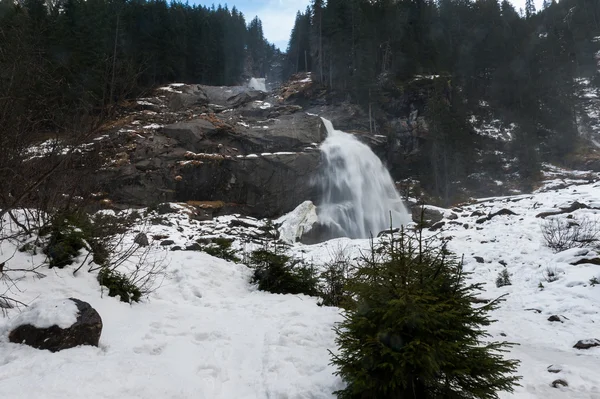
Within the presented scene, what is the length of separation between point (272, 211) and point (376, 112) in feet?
63.6

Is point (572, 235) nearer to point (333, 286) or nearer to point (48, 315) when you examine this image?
point (333, 286)

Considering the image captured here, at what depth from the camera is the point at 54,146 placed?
4156mm

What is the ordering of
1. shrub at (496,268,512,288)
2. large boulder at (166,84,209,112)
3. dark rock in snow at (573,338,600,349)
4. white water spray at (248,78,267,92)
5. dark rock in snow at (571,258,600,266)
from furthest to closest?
1. white water spray at (248,78,267,92)
2. large boulder at (166,84,209,112)
3. shrub at (496,268,512,288)
4. dark rock in snow at (571,258,600,266)
5. dark rock in snow at (573,338,600,349)

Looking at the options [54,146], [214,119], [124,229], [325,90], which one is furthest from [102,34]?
[54,146]

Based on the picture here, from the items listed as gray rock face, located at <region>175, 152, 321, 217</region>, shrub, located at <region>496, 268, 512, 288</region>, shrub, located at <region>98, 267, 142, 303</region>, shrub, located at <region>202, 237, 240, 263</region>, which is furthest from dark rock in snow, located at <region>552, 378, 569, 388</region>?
gray rock face, located at <region>175, 152, 321, 217</region>

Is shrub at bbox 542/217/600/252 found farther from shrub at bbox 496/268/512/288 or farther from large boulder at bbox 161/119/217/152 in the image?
large boulder at bbox 161/119/217/152

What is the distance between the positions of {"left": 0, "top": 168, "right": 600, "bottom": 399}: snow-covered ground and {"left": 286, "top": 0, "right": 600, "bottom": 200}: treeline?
1144 inches

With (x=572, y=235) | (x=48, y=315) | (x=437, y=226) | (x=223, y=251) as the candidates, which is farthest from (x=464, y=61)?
(x=48, y=315)

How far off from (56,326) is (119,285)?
2.31m

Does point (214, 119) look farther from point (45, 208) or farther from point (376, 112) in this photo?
→ point (45, 208)

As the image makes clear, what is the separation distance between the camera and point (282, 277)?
27.6 ft

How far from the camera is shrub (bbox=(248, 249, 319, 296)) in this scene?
8.35m

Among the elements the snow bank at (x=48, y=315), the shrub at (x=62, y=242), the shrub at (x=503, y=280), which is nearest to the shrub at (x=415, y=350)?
the snow bank at (x=48, y=315)

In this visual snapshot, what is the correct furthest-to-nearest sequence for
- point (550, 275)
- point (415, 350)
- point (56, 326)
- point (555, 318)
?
point (550, 275)
point (555, 318)
point (56, 326)
point (415, 350)
